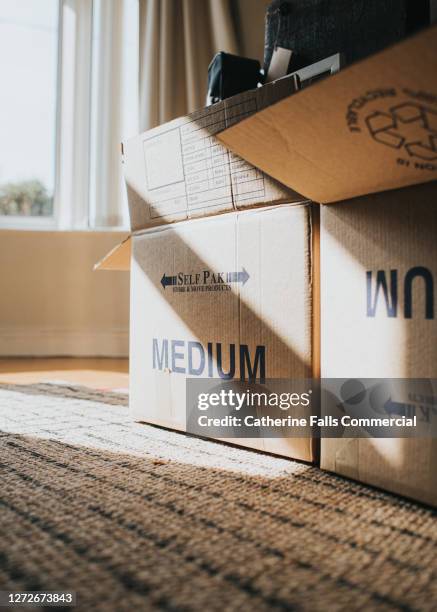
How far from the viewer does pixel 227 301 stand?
2.88 ft

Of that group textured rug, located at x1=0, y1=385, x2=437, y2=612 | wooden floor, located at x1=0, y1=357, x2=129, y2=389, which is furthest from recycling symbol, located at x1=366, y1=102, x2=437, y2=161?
wooden floor, located at x1=0, y1=357, x2=129, y2=389

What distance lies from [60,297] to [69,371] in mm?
633

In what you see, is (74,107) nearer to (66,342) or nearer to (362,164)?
(66,342)

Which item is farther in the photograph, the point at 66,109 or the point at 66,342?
the point at 66,109

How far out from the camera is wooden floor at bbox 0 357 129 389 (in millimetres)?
1670

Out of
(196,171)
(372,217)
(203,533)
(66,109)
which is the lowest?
(203,533)

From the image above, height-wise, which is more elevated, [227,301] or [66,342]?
[227,301]

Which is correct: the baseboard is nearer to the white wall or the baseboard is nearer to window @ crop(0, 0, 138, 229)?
the white wall

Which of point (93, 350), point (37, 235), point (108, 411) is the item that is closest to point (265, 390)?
point (108, 411)

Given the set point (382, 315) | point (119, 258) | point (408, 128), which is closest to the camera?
point (408, 128)

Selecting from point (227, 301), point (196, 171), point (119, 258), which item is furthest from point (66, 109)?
point (227, 301)

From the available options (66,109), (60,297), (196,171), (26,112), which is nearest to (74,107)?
(66,109)

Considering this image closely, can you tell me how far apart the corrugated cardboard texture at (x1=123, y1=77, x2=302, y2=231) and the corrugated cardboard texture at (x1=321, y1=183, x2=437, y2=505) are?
4.6 inches

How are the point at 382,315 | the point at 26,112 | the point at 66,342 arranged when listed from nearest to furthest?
the point at 382,315 < the point at 66,342 < the point at 26,112
